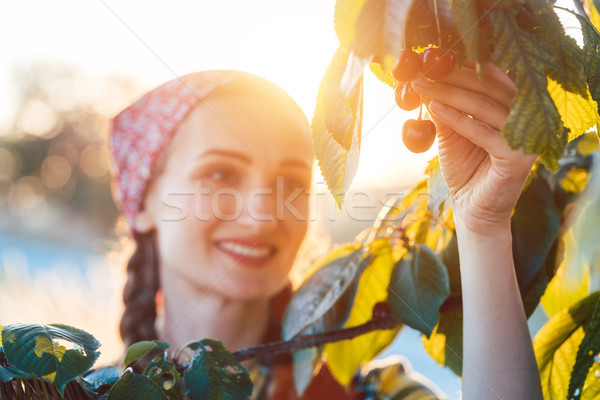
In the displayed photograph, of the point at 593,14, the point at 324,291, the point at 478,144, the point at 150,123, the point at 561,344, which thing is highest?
the point at 150,123

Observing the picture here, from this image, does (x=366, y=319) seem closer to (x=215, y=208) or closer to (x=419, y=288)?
(x=419, y=288)

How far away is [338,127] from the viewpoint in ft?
1.23

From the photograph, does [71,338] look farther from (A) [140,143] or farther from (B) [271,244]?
(A) [140,143]

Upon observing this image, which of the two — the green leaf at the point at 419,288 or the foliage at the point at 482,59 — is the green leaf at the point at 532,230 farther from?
the foliage at the point at 482,59

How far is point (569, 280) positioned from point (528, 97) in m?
0.50

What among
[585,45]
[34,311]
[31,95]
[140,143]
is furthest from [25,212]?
[585,45]

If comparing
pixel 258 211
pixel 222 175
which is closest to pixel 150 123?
pixel 222 175

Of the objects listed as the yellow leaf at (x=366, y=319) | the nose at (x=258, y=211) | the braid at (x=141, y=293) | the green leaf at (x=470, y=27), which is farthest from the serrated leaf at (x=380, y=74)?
the braid at (x=141, y=293)

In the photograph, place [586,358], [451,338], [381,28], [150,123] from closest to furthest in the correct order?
Result: 1. [381,28]
2. [586,358]
3. [451,338]
4. [150,123]

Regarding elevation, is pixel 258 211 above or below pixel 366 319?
above

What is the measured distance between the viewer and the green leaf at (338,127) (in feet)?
1.21

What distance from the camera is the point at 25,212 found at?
14.1 m

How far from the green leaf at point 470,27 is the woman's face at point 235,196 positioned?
683mm

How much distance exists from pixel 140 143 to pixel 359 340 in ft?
2.22
